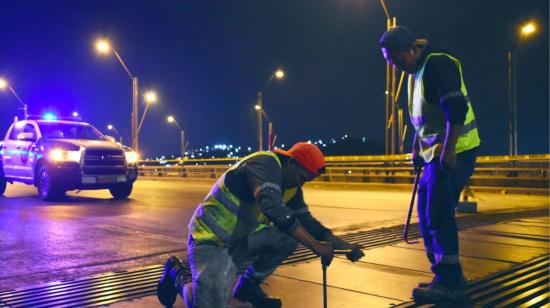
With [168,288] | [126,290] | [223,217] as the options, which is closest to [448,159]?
[223,217]

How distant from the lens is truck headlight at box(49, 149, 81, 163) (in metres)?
12.1

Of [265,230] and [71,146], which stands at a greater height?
[71,146]

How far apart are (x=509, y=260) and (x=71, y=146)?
10.00 metres

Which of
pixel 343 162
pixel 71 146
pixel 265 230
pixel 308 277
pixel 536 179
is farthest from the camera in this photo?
pixel 343 162

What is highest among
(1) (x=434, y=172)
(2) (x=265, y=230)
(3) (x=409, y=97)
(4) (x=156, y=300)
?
(3) (x=409, y=97)

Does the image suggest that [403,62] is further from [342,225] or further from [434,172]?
[342,225]

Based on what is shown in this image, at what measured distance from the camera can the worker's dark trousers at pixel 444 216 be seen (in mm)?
3680

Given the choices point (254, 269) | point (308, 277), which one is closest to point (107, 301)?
point (254, 269)

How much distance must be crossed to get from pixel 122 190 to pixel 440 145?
10.8m

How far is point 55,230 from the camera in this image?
7.40m

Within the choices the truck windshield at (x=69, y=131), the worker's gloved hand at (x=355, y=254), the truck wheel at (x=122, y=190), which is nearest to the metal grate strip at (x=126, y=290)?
the worker's gloved hand at (x=355, y=254)

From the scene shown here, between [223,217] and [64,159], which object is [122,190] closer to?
[64,159]

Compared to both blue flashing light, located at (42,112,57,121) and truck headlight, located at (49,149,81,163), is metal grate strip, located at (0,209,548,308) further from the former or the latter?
blue flashing light, located at (42,112,57,121)

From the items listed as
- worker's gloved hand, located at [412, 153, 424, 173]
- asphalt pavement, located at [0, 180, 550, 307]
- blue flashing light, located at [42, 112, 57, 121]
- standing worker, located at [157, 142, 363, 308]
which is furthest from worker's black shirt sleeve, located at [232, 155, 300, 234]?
blue flashing light, located at [42, 112, 57, 121]
